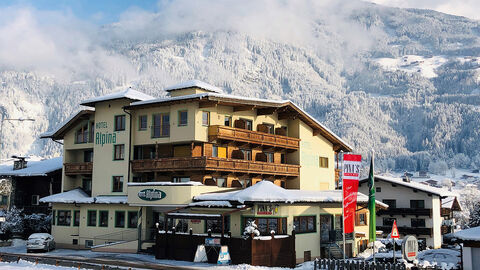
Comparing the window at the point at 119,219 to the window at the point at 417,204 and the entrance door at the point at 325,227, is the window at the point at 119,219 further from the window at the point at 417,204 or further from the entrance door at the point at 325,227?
the window at the point at 417,204

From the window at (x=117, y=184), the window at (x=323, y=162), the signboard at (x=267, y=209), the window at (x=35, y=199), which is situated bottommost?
the signboard at (x=267, y=209)

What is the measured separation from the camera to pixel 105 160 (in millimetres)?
57031

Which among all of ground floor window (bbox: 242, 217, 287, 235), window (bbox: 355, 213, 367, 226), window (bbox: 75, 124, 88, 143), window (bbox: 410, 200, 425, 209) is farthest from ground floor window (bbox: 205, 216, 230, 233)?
window (bbox: 410, 200, 425, 209)

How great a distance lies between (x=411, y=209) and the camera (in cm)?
7481

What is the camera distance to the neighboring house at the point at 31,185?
6706 centimetres

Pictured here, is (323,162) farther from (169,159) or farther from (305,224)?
(169,159)

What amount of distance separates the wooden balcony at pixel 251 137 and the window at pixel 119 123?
10.4m

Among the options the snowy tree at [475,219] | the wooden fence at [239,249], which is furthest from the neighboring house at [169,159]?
the snowy tree at [475,219]

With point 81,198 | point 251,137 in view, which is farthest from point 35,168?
point 251,137

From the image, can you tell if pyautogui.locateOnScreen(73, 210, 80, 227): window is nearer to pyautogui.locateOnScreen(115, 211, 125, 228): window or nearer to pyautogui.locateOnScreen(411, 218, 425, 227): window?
pyautogui.locateOnScreen(115, 211, 125, 228): window

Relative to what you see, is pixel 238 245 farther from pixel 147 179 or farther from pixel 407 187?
pixel 407 187

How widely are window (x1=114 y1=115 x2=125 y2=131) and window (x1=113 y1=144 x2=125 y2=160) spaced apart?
178cm

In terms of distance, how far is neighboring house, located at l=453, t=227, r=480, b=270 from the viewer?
110ft

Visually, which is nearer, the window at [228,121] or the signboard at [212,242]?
the signboard at [212,242]
